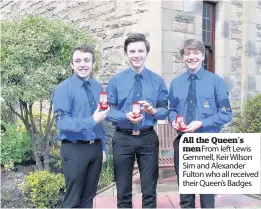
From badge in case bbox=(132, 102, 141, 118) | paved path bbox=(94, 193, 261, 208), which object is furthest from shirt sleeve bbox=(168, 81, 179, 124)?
paved path bbox=(94, 193, 261, 208)

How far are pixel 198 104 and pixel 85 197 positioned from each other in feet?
4.80

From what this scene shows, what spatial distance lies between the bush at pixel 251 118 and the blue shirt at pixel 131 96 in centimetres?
373

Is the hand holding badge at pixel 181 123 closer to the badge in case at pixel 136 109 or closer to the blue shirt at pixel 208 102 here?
the blue shirt at pixel 208 102

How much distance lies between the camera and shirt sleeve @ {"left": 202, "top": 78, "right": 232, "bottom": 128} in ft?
10.9

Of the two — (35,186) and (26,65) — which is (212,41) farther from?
(35,186)

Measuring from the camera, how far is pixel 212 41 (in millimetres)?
7234

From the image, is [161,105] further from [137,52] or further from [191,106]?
[137,52]

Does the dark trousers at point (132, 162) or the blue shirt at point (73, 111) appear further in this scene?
the dark trousers at point (132, 162)

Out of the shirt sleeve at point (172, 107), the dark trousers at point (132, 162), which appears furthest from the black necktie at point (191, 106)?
the dark trousers at point (132, 162)

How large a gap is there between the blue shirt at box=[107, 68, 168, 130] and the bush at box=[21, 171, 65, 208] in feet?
5.38

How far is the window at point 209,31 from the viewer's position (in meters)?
7.10

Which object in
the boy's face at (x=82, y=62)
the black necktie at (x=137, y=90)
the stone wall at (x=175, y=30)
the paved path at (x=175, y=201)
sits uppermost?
the stone wall at (x=175, y=30)

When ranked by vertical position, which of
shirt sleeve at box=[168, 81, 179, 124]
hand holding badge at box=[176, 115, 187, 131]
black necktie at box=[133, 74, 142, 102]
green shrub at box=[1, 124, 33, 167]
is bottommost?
green shrub at box=[1, 124, 33, 167]

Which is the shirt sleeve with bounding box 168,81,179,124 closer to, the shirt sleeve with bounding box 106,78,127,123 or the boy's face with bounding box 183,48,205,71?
the boy's face with bounding box 183,48,205,71
